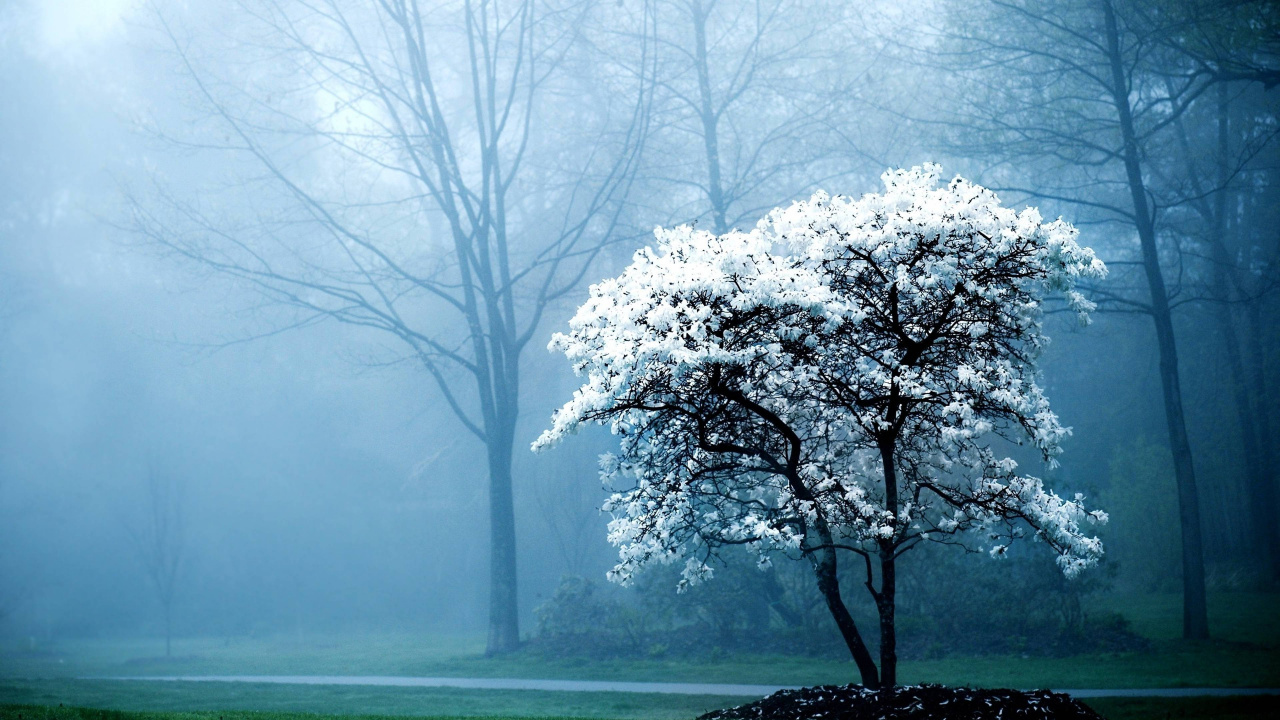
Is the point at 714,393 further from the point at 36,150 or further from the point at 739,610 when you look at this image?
the point at 36,150

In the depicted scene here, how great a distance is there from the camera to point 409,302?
39844 mm

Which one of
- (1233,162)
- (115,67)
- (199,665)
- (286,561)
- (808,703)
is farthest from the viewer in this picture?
(115,67)

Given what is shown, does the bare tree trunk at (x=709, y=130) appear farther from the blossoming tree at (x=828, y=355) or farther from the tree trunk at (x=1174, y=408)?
the blossoming tree at (x=828, y=355)

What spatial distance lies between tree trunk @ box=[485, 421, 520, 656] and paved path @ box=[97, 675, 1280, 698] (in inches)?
103

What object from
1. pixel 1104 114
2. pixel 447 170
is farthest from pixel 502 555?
pixel 1104 114

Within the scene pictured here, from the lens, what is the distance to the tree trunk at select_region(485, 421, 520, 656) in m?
20.3

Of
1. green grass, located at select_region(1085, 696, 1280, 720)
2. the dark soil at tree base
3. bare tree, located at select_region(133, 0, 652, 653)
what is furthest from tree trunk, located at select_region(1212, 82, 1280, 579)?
the dark soil at tree base

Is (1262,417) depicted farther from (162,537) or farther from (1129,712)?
(162,537)

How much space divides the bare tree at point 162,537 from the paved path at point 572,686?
559 centimetres

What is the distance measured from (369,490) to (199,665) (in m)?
16.8

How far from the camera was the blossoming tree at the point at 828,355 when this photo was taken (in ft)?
26.3

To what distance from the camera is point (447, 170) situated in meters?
22.4

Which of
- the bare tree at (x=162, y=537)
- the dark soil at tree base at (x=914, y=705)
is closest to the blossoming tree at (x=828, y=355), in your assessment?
the dark soil at tree base at (x=914, y=705)

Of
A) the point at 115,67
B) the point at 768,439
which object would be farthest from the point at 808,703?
the point at 115,67
